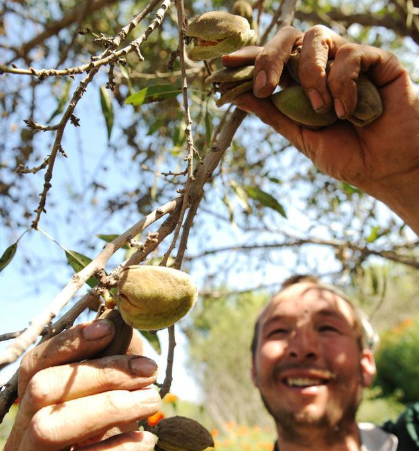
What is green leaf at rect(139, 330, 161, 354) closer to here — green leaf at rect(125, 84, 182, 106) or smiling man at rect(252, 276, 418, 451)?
green leaf at rect(125, 84, 182, 106)

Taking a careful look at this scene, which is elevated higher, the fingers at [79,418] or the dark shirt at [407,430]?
the dark shirt at [407,430]

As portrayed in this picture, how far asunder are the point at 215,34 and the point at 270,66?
0.15 metres

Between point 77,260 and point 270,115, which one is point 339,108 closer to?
point 270,115

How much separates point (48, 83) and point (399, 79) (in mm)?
2360

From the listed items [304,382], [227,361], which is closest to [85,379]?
[304,382]

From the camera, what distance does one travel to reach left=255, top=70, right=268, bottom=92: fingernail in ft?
3.91

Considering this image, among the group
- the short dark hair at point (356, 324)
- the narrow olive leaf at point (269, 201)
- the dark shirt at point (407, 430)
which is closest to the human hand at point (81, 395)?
the narrow olive leaf at point (269, 201)

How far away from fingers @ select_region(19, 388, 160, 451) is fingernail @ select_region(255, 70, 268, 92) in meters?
0.75

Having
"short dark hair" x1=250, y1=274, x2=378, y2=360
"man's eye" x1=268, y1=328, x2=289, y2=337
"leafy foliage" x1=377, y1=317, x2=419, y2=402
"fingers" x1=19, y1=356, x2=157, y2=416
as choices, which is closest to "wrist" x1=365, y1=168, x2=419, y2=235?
"fingers" x1=19, y1=356, x2=157, y2=416

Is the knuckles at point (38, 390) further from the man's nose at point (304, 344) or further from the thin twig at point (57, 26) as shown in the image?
the thin twig at point (57, 26)

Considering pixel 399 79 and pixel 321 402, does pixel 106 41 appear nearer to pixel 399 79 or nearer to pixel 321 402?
pixel 399 79

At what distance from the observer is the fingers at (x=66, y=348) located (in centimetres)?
86

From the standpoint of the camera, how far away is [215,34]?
A: 44.7 inches

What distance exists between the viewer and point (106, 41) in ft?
3.18
